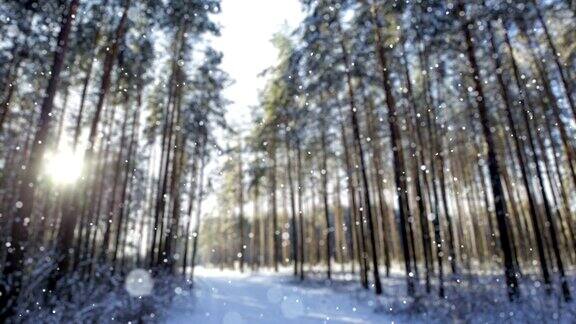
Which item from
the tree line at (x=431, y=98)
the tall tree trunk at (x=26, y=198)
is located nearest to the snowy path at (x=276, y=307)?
the tree line at (x=431, y=98)

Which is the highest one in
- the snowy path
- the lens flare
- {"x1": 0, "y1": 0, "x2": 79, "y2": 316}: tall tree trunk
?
the lens flare

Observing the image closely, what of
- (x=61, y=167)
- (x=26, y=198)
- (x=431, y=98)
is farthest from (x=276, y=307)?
(x=61, y=167)

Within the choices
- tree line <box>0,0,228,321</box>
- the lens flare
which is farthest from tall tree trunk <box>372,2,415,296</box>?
the lens flare

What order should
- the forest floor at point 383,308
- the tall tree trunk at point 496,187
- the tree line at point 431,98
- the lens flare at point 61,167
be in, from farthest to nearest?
the lens flare at point 61,167 < the tree line at point 431,98 < the tall tree trunk at point 496,187 < the forest floor at point 383,308

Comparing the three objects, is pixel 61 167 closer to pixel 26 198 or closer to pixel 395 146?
pixel 26 198

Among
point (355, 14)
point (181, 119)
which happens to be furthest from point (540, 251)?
point (181, 119)

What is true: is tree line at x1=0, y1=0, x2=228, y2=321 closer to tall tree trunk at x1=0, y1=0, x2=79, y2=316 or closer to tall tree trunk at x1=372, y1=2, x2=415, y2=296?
tall tree trunk at x1=0, y1=0, x2=79, y2=316

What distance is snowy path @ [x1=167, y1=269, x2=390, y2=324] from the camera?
998cm

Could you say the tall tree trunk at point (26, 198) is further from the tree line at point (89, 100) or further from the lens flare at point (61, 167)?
the lens flare at point (61, 167)

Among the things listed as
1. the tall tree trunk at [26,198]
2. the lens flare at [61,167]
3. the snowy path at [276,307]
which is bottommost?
the snowy path at [276,307]

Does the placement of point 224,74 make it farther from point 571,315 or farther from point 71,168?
point 571,315

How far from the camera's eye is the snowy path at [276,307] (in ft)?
32.7

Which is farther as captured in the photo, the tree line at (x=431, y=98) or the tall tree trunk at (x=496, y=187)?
the tree line at (x=431, y=98)

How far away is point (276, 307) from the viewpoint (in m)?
12.2
